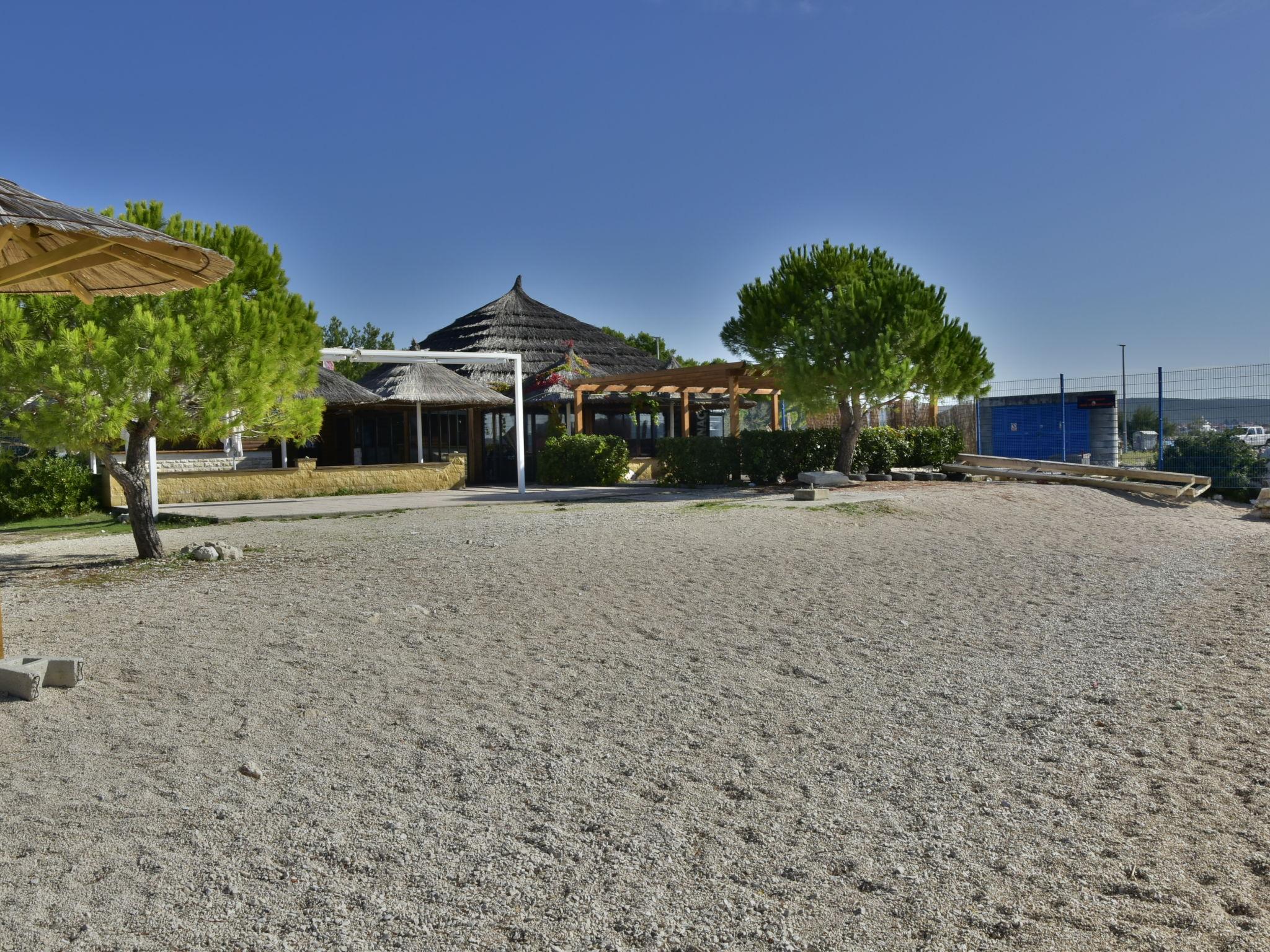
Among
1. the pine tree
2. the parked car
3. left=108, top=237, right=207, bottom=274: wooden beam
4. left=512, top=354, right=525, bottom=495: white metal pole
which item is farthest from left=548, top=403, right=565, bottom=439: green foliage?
left=108, top=237, right=207, bottom=274: wooden beam

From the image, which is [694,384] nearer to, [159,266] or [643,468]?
[643,468]

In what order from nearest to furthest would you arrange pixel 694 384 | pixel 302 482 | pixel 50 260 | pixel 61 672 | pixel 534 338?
pixel 61 672
pixel 50 260
pixel 302 482
pixel 694 384
pixel 534 338

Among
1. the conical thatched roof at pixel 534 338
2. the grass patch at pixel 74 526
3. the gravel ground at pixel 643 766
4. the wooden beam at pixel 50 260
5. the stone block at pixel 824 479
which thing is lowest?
the gravel ground at pixel 643 766

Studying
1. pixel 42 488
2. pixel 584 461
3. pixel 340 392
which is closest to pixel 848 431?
pixel 584 461

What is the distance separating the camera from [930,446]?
20.6 metres

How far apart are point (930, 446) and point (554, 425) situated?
8.42m

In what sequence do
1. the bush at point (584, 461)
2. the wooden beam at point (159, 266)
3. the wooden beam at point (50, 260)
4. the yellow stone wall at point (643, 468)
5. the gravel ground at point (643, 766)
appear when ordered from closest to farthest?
the gravel ground at point (643, 766) < the wooden beam at point (50, 260) < the wooden beam at point (159, 266) < the bush at point (584, 461) < the yellow stone wall at point (643, 468)

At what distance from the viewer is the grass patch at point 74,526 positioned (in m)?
13.3

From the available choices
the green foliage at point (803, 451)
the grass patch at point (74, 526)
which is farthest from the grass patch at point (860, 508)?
the grass patch at point (74, 526)

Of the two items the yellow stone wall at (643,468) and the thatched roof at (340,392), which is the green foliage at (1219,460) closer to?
the yellow stone wall at (643,468)

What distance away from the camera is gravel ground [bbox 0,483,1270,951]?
9.41 feet

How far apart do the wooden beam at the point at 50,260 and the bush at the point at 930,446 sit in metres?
16.9

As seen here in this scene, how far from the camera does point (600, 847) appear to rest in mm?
3291

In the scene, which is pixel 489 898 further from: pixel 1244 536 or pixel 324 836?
pixel 1244 536
